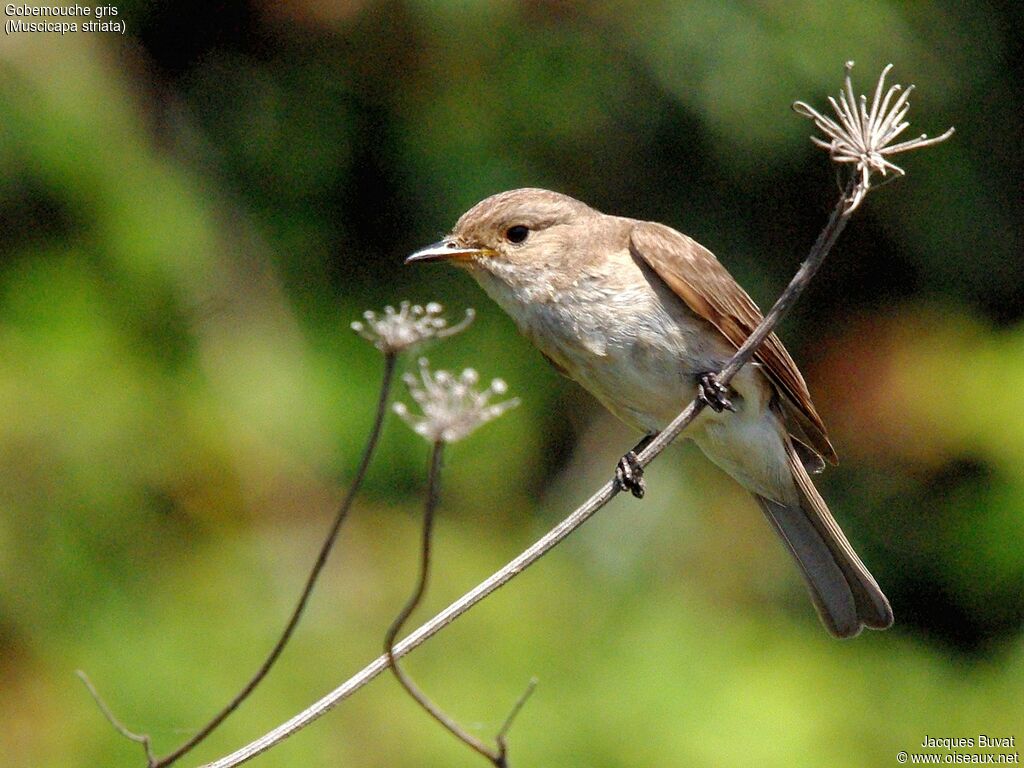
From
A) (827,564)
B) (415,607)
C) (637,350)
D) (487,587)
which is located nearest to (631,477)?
(637,350)

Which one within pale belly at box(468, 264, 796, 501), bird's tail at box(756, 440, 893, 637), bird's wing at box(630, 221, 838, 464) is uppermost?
bird's wing at box(630, 221, 838, 464)

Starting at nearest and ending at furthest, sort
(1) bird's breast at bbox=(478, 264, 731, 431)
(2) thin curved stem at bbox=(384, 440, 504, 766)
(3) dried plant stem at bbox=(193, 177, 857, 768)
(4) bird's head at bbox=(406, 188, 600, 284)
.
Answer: (2) thin curved stem at bbox=(384, 440, 504, 766), (3) dried plant stem at bbox=(193, 177, 857, 768), (1) bird's breast at bbox=(478, 264, 731, 431), (4) bird's head at bbox=(406, 188, 600, 284)

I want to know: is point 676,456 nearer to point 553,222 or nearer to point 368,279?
point 368,279

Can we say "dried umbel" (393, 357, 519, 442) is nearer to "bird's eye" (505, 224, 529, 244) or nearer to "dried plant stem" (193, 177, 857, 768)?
"dried plant stem" (193, 177, 857, 768)

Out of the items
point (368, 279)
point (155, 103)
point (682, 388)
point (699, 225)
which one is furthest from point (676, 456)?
point (155, 103)

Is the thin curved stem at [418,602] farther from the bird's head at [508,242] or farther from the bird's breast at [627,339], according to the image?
the bird's head at [508,242]

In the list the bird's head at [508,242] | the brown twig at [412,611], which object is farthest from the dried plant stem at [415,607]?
the bird's head at [508,242]

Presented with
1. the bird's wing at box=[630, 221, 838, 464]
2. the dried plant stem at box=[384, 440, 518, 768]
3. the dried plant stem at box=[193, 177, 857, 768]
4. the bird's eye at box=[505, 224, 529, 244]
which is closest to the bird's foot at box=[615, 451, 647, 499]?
the bird's wing at box=[630, 221, 838, 464]

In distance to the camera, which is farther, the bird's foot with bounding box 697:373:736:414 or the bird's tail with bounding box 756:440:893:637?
the bird's tail with bounding box 756:440:893:637
